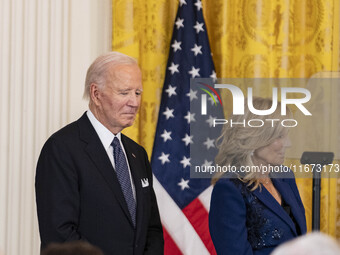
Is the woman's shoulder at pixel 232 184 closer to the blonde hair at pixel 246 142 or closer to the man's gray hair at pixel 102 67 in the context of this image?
the blonde hair at pixel 246 142

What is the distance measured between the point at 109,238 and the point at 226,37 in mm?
2392

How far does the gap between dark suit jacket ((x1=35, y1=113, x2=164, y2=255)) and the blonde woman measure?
428 mm

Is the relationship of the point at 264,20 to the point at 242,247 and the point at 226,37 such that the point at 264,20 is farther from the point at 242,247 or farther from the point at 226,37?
the point at 242,247

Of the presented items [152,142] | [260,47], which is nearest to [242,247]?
[152,142]

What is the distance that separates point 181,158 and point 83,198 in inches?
67.0

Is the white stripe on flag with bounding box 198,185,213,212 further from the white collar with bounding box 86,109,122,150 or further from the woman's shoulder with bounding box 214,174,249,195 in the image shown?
the white collar with bounding box 86,109,122,150

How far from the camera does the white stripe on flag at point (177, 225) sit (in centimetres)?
473

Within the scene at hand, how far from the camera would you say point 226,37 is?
16.5 feet

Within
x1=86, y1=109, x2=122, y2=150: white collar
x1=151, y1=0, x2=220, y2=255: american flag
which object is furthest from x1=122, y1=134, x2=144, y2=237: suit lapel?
x1=151, y1=0, x2=220, y2=255: american flag

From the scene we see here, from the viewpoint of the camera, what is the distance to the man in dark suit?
3096 mm

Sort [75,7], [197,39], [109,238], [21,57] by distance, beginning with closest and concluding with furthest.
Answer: [109,238] → [21,57] → [75,7] → [197,39]

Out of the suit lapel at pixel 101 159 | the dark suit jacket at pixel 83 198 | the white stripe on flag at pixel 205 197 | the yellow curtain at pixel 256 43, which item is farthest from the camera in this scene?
the yellow curtain at pixel 256 43

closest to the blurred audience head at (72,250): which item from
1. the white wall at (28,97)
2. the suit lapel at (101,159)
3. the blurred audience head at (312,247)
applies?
the blurred audience head at (312,247)

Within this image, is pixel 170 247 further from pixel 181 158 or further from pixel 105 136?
pixel 105 136
